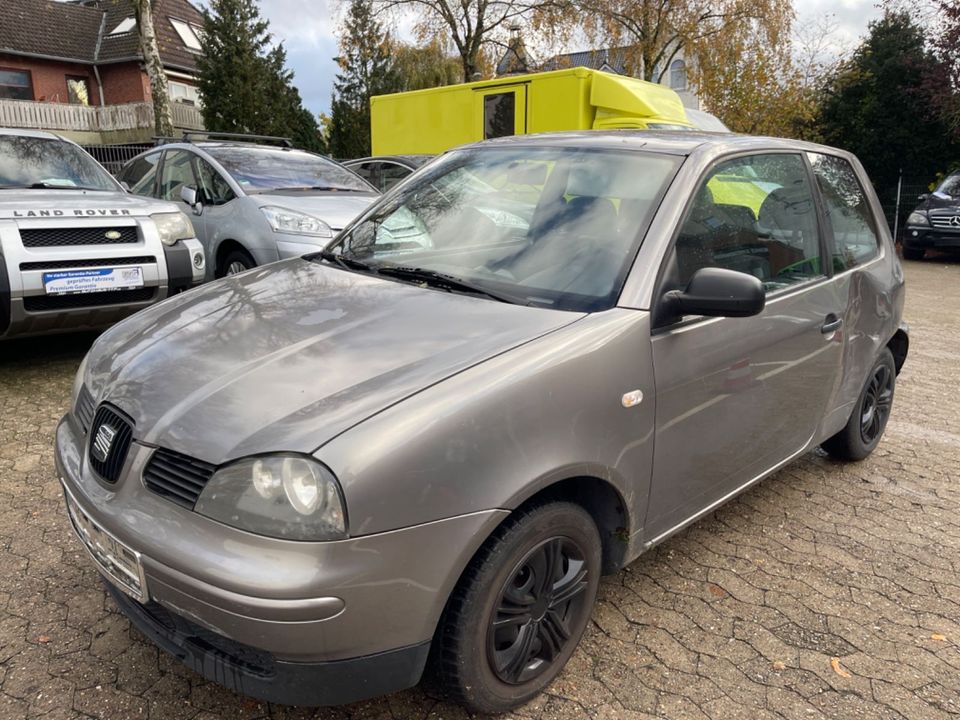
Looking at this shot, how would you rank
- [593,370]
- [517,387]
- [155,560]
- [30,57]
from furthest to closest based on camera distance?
[30,57] → [593,370] → [517,387] → [155,560]

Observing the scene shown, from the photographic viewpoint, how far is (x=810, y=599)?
2.90 metres

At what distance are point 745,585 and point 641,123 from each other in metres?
7.33

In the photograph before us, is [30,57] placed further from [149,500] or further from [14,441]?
[149,500]

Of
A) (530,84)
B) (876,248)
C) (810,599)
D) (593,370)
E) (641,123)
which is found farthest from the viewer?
(530,84)

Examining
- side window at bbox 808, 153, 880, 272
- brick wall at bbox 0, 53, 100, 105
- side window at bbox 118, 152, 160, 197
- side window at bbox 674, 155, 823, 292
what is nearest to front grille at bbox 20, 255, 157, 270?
side window at bbox 118, 152, 160, 197

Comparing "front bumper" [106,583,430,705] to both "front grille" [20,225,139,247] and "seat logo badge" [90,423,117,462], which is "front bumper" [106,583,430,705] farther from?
"front grille" [20,225,139,247]

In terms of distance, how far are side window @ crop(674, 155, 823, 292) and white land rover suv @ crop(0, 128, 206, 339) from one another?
154 inches

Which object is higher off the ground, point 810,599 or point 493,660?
point 493,660

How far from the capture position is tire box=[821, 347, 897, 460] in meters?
Answer: 3.94

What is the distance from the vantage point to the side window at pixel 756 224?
2654 millimetres

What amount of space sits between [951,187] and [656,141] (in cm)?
1475

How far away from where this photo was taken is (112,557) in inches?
79.7

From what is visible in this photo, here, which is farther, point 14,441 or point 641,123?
point 641,123

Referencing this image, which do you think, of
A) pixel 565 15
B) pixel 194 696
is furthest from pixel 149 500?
pixel 565 15
